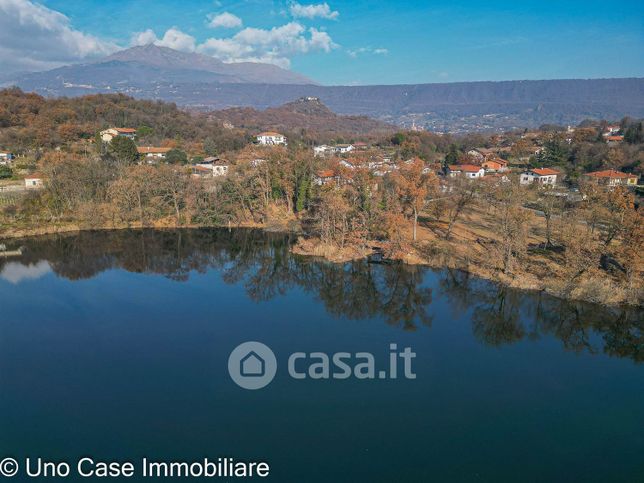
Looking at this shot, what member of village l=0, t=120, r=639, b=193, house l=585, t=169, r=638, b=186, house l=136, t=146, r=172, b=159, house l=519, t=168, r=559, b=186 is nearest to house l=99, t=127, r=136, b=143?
village l=0, t=120, r=639, b=193

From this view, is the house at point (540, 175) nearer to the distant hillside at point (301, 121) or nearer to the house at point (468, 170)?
the house at point (468, 170)

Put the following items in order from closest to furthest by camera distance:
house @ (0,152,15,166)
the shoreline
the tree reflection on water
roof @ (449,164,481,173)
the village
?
the tree reflection on water < the shoreline < the village < house @ (0,152,15,166) < roof @ (449,164,481,173)

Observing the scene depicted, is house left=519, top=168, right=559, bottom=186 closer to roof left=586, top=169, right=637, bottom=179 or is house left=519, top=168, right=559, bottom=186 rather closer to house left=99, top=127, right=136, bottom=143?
roof left=586, top=169, right=637, bottom=179

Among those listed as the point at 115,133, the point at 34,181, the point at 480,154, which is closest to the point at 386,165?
the point at 34,181

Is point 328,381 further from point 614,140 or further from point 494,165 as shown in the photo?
point 614,140

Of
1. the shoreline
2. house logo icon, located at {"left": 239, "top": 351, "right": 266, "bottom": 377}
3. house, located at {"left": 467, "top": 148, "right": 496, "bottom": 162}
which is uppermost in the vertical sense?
house, located at {"left": 467, "top": 148, "right": 496, "bottom": 162}

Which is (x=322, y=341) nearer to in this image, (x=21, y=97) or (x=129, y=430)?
(x=129, y=430)
